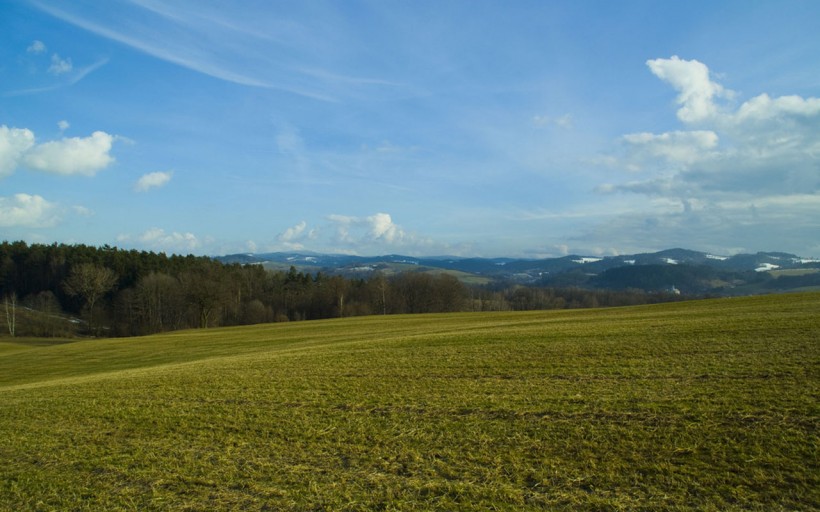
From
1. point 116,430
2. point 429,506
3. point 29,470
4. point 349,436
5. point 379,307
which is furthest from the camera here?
point 379,307

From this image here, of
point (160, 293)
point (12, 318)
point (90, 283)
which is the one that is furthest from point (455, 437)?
point (12, 318)

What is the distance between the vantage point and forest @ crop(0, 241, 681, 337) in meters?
86.5

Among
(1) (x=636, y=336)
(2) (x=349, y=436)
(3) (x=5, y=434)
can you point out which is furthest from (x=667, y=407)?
(3) (x=5, y=434)

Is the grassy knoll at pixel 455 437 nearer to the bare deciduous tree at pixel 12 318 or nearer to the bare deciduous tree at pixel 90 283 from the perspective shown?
the bare deciduous tree at pixel 90 283

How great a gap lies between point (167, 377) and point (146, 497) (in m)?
13.3

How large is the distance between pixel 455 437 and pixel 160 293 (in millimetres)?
96933

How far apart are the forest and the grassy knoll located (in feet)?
238

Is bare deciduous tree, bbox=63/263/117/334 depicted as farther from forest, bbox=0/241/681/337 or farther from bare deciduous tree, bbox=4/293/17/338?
bare deciduous tree, bbox=4/293/17/338

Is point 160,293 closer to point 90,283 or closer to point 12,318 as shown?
point 90,283

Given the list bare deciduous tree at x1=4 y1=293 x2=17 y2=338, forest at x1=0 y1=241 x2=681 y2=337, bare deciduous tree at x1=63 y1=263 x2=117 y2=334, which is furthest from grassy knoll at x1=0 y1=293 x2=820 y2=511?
bare deciduous tree at x1=4 y1=293 x2=17 y2=338

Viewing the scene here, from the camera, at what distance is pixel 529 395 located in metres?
11.9

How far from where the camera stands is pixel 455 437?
9.28 m

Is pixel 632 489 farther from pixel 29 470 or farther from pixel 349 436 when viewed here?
pixel 29 470

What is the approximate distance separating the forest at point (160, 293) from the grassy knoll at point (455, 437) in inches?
2854
